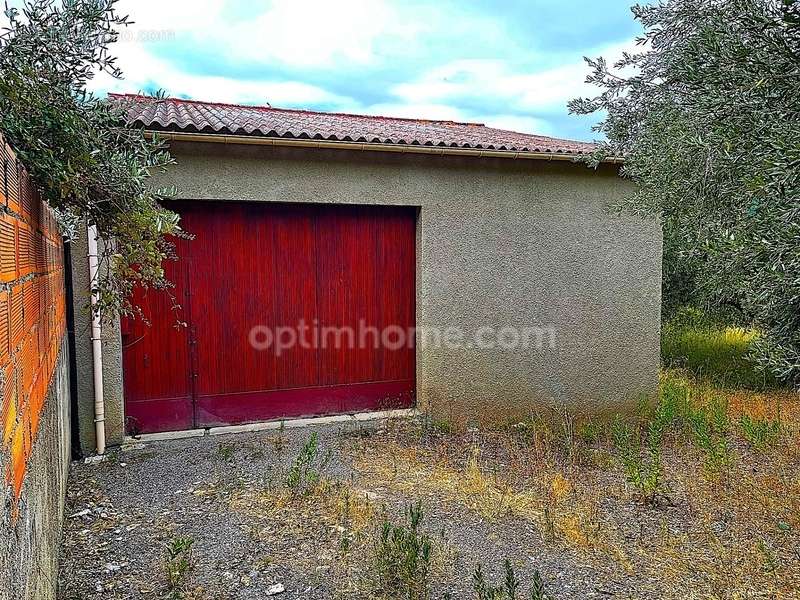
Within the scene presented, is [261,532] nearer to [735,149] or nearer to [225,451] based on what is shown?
[225,451]

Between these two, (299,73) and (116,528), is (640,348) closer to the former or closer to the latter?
(116,528)

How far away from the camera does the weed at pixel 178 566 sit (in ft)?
11.5

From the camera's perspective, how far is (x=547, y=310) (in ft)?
24.7

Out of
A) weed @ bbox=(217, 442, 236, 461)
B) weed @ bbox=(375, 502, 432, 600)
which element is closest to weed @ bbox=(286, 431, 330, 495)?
weed @ bbox=(217, 442, 236, 461)

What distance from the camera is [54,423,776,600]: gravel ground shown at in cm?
361

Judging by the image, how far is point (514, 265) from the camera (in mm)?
7332

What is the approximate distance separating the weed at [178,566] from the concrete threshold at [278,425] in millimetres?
2500

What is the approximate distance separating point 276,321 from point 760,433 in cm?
570

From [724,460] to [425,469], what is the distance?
121 inches

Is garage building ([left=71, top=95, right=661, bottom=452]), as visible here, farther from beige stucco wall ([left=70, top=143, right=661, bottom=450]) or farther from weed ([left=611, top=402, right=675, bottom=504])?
weed ([left=611, top=402, right=675, bottom=504])

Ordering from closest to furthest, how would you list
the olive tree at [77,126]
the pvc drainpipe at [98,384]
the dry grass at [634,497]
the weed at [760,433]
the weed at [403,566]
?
the olive tree at [77,126] → the weed at [403,566] → the dry grass at [634,497] → the pvc drainpipe at [98,384] → the weed at [760,433]

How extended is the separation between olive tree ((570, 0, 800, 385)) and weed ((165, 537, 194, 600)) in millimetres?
3663

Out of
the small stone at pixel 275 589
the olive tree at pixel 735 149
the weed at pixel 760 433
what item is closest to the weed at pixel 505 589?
the small stone at pixel 275 589

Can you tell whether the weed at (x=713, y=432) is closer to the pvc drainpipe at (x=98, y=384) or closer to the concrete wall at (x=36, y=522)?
the concrete wall at (x=36, y=522)
